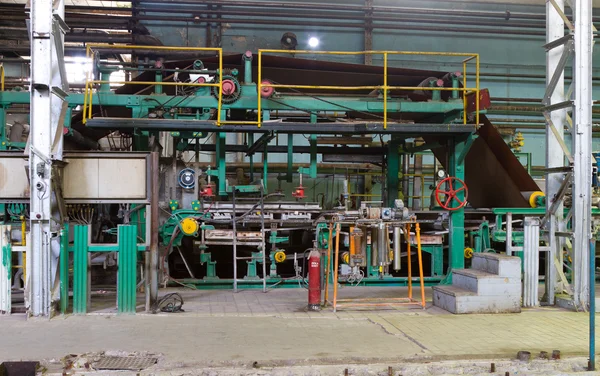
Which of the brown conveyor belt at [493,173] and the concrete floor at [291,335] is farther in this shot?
the brown conveyor belt at [493,173]

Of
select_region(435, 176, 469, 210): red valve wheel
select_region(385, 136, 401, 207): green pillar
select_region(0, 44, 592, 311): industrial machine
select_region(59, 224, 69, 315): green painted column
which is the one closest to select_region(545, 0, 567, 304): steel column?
select_region(0, 44, 592, 311): industrial machine

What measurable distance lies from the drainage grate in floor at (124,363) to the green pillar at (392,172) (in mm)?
7807

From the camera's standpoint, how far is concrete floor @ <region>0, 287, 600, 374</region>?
605 cm

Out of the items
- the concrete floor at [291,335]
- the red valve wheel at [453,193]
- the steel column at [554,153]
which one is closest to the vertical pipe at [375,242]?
the concrete floor at [291,335]

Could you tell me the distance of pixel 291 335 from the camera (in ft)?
23.2

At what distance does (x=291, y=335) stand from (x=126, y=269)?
2.99 meters

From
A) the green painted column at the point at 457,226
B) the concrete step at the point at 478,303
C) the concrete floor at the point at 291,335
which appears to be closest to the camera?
the concrete floor at the point at 291,335

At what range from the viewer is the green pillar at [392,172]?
40.8ft

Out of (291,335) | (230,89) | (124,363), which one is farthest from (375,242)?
(124,363)

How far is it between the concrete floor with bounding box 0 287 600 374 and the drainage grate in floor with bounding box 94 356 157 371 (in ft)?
0.63

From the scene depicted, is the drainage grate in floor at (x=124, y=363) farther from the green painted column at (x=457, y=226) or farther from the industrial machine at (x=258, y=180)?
the green painted column at (x=457, y=226)

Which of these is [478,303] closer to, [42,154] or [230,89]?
[230,89]

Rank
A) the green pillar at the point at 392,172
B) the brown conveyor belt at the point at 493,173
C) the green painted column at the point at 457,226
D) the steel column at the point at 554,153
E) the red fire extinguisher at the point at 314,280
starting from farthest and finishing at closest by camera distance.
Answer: the green pillar at the point at 392,172, the brown conveyor belt at the point at 493,173, the green painted column at the point at 457,226, the steel column at the point at 554,153, the red fire extinguisher at the point at 314,280

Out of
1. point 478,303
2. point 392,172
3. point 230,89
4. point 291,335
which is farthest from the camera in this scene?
point 392,172
